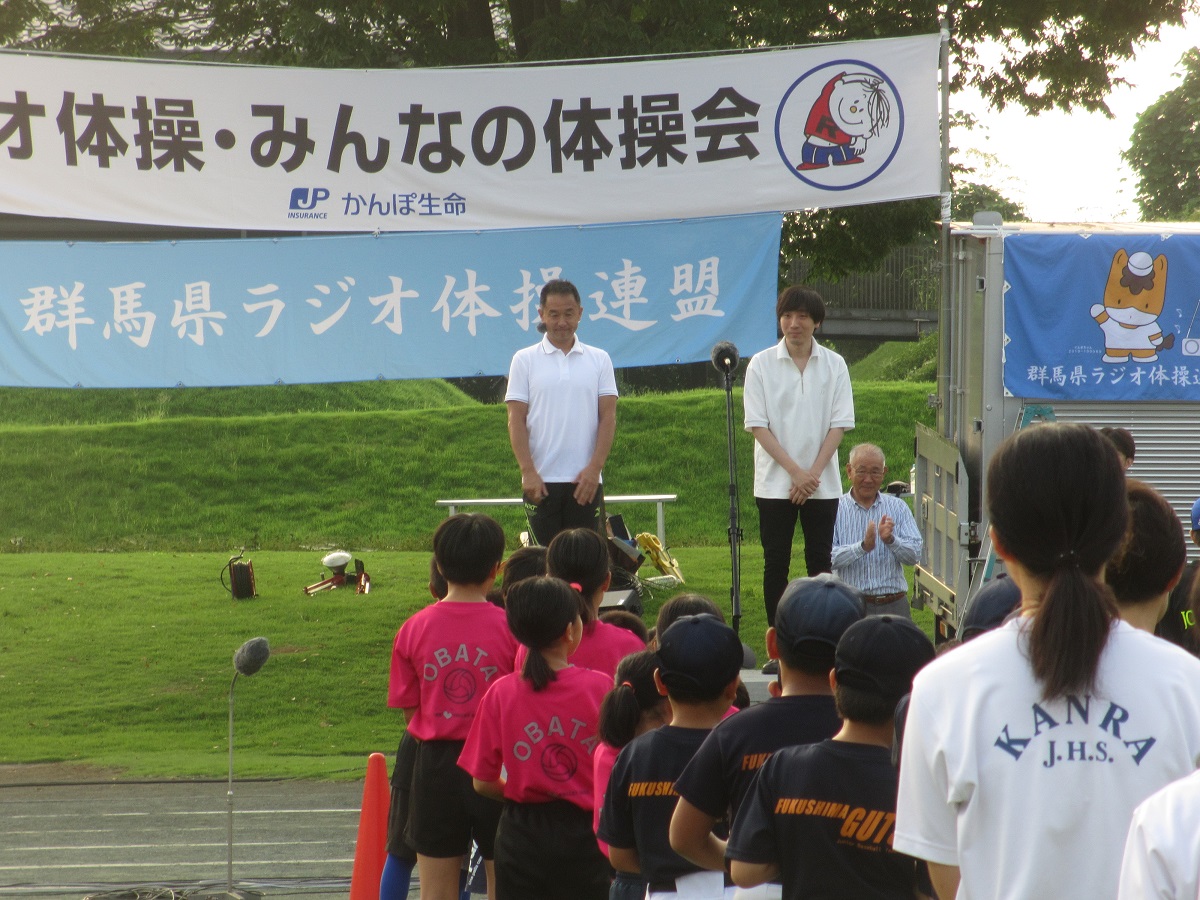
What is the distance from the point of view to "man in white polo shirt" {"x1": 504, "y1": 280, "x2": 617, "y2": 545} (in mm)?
6285

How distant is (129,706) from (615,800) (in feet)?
20.0

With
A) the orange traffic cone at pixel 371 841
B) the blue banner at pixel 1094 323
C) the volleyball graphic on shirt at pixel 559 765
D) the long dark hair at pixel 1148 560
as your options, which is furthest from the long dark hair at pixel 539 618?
the blue banner at pixel 1094 323

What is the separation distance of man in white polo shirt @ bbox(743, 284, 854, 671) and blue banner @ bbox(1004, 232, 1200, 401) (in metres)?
1.51

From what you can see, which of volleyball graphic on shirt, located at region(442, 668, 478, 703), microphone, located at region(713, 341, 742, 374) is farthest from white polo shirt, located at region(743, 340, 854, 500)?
volleyball graphic on shirt, located at region(442, 668, 478, 703)

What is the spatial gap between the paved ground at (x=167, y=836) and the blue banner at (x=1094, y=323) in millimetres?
2615

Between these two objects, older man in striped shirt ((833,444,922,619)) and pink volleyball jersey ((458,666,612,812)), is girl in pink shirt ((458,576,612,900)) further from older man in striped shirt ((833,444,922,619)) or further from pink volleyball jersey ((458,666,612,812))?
older man in striped shirt ((833,444,922,619))

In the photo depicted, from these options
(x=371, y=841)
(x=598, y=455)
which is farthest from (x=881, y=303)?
(x=371, y=841)

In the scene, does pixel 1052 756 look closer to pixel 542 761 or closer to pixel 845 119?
pixel 542 761

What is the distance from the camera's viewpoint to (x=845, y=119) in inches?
279

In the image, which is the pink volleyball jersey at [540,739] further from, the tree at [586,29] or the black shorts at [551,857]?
the tree at [586,29]

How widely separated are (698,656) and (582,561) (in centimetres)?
118

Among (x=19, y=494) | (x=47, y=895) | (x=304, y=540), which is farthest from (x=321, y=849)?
(x=19, y=494)

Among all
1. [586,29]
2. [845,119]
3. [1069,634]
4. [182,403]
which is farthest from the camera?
[182,403]

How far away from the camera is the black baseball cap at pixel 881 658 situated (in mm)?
2209
